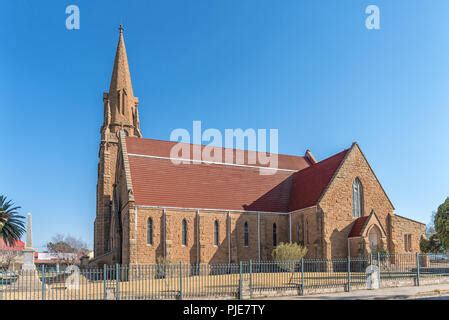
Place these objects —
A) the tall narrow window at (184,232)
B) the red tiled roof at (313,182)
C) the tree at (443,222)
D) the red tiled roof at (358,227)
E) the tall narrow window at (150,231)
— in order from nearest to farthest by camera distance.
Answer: the tree at (443,222)
the red tiled roof at (358,227)
the tall narrow window at (150,231)
the tall narrow window at (184,232)
the red tiled roof at (313,182)

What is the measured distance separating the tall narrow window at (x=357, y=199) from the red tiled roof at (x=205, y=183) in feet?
8.15

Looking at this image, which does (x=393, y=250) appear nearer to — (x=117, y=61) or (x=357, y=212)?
(x=357, y=212)

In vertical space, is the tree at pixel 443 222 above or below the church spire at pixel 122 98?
below

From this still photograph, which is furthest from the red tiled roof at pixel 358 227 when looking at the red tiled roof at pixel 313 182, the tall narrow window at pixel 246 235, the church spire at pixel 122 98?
the church spire at pixel 122 98

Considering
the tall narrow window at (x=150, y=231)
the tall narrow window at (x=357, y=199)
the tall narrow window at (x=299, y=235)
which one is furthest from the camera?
the tall narrow window at (x=299, y=235)

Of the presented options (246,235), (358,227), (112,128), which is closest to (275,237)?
(246,235)

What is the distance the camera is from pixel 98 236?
50.6 meters

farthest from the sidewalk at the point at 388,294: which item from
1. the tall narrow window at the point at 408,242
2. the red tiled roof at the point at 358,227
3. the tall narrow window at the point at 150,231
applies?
the tall narrow window at the point at 150,231

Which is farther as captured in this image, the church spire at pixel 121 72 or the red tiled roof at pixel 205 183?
the church spire at pixel 121 72

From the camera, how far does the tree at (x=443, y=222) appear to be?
3703 cm

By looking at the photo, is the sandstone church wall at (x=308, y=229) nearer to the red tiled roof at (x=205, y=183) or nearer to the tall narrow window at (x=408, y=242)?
the red tiled roof at (x=205, y=183)

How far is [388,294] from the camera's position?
74.6ft

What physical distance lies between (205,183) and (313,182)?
10111 mm

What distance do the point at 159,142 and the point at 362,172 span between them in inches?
778
